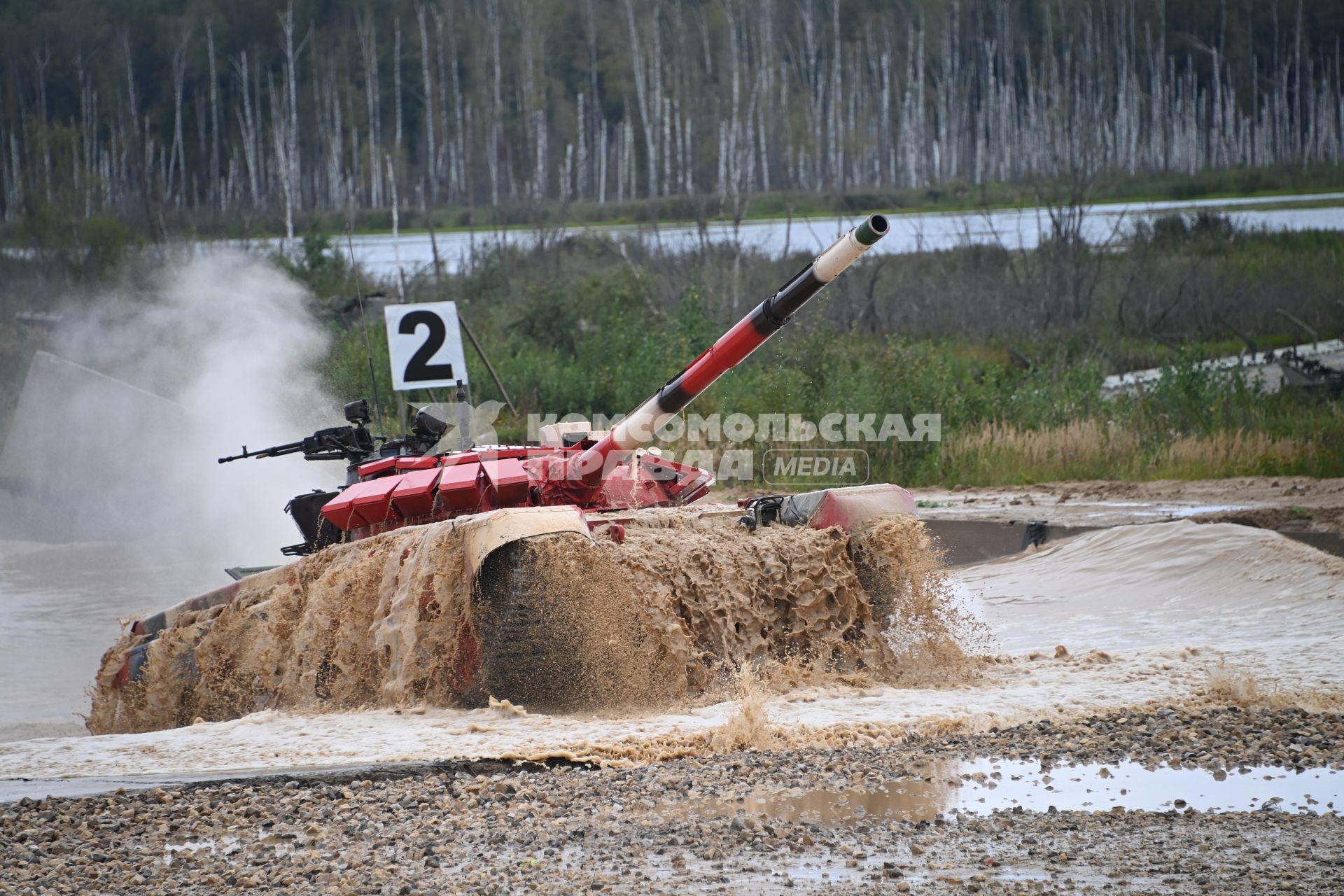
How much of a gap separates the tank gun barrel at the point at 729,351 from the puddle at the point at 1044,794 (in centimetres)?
292

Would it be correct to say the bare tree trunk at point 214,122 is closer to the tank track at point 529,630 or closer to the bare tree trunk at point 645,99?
the bare tree trunk at point 645,99

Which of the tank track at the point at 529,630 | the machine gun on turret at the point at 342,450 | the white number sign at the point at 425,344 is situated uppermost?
the white number sign at the point at 425,344

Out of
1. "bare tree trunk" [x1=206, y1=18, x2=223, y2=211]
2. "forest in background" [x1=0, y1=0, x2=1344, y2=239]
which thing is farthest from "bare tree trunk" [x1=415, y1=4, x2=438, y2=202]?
"bare tree trunk" [x1=206, y1=18, x2=223, y2=211]

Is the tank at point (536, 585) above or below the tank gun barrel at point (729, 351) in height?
below

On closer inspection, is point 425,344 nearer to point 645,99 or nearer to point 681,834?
point 681,834

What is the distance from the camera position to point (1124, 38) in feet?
179

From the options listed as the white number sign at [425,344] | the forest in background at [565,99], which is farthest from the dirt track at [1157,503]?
the forest in background at [565,99]

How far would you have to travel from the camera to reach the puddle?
6.40 meters

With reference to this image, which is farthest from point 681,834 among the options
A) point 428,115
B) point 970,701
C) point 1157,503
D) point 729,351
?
point 428,115

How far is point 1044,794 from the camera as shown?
667 centimetres

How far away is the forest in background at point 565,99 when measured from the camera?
150 feet

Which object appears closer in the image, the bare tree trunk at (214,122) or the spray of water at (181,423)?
the spray of water at (181,423)

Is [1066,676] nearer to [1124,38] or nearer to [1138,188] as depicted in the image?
[1138,188]

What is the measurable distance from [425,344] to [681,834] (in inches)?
394
